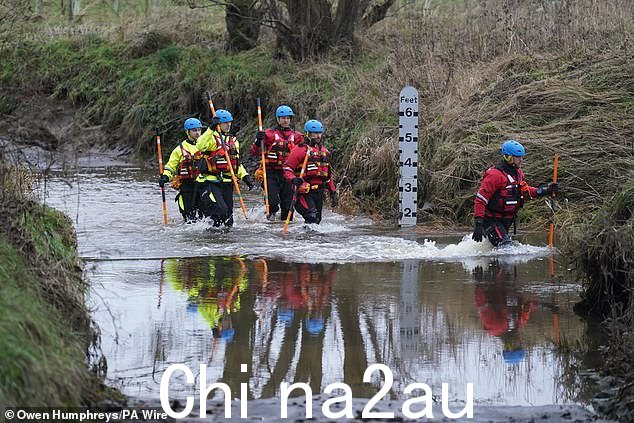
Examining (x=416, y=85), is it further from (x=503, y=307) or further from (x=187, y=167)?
(x=503, y=307)

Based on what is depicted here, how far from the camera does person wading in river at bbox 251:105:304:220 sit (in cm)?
1731

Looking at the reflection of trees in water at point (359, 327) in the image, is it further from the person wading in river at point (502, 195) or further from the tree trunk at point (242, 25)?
the tree trunk at point (242, 25)

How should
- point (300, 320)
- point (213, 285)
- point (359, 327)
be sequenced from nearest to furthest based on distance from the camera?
point (359, 327) → point (300, 320) → point (213, 285)

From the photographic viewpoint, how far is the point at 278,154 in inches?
684

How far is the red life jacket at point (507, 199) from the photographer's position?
13688 mm

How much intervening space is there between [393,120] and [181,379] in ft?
40.1

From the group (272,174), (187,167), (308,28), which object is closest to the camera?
(187,167)

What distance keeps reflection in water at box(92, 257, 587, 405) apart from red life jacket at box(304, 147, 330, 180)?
312 centimetres

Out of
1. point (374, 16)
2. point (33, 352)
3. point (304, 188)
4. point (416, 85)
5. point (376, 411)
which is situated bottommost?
point (376, 411)

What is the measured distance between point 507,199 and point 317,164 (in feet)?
11.0

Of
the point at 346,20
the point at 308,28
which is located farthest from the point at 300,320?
the point at 346,20

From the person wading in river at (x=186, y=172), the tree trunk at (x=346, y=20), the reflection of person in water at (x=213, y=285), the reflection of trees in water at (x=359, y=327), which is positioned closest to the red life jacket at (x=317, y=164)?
the person wading in river at (x=186, y=172)

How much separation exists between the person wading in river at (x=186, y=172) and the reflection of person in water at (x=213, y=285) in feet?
11.5

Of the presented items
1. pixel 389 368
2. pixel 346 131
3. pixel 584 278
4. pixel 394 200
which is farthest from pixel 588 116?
pixel 389 368
